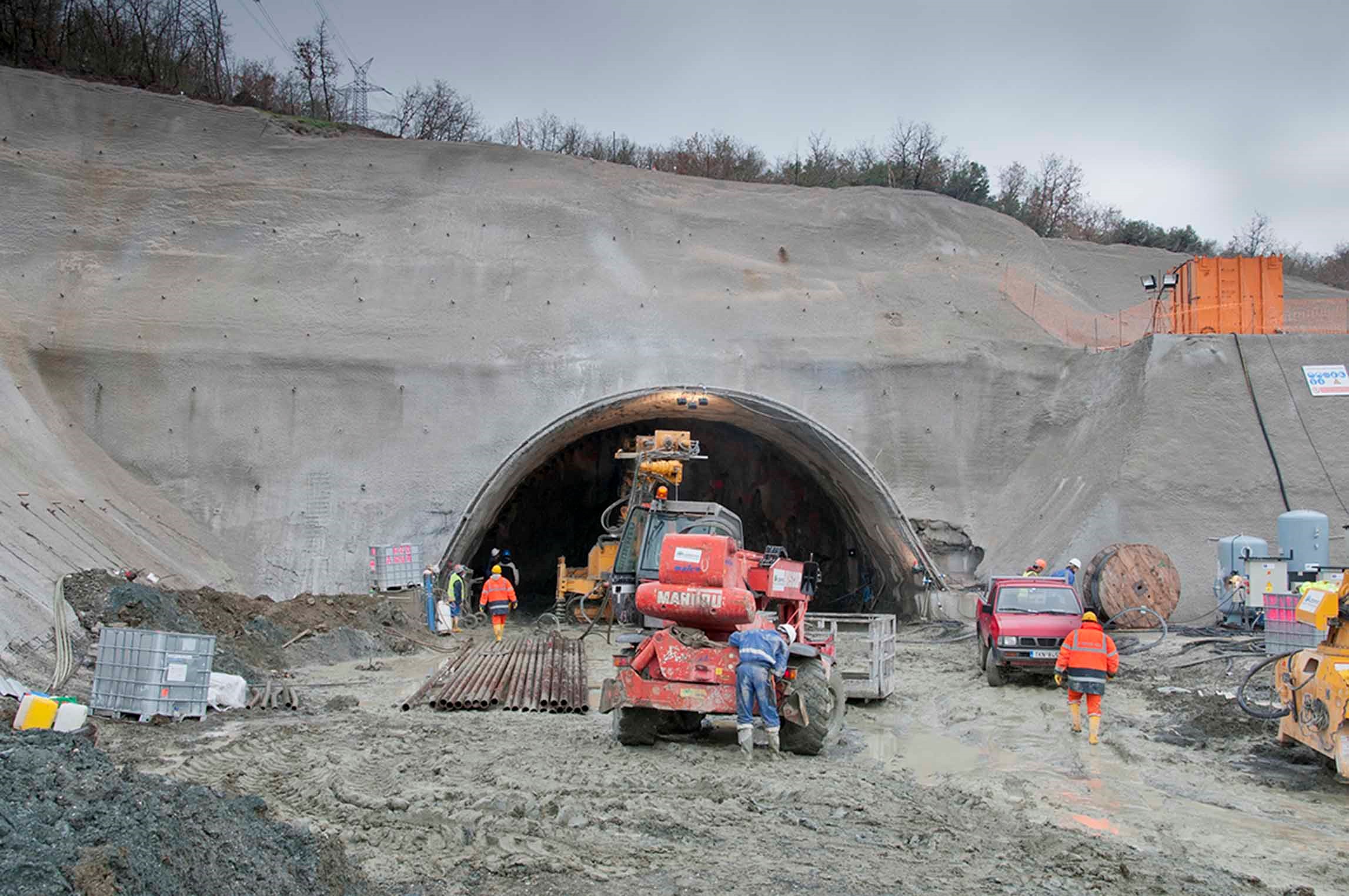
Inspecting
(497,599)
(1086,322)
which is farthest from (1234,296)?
(497,599)

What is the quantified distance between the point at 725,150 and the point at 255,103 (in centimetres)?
1862

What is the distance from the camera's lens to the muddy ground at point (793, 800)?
225 inches

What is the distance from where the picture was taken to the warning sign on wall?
67.9 ft

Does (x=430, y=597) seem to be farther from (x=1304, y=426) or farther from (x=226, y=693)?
(x=1304, y=426)

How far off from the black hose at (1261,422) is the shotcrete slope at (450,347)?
0.17 m

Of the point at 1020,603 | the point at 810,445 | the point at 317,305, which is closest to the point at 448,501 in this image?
the point at 317,305

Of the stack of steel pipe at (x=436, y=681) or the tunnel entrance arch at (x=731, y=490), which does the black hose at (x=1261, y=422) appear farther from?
the stack of steel pipe at (x=436, y=681)

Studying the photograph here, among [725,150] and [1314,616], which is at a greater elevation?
[725,150]

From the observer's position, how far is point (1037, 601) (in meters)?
13.5

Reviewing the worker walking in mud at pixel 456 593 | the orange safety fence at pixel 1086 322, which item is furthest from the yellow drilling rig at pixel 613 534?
the orange safety fence at pixel 1086 322

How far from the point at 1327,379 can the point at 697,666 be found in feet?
57.9

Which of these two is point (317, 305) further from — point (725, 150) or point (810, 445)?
point (725, 150)

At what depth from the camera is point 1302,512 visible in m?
17.3

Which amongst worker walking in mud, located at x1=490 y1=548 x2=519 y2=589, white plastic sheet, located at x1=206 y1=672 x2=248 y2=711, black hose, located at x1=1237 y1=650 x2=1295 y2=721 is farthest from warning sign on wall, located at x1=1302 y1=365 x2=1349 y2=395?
white plastic sheet, located at x1=206 y1=672 x2=248 y2=711
